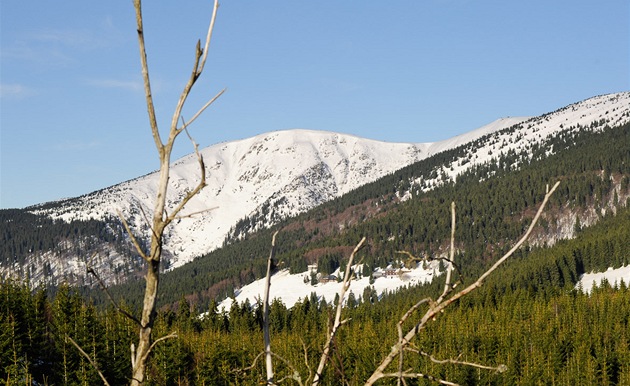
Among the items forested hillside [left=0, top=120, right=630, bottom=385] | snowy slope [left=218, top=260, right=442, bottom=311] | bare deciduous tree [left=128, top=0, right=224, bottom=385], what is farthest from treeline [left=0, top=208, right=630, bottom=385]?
snowy slope [left=218, top=260, right=442, bottom=311]

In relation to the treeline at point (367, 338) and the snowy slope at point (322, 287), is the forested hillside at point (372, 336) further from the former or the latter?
the snowy slope at point (322, 287)

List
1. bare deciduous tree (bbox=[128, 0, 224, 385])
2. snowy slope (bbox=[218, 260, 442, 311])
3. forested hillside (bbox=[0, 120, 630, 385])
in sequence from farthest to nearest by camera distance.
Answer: snowy slope (bbox=[218, 260, 442, 311]) → forested hillside (bbox=[0, 120, 630, 385]) → bare deciduous tree (bbox=[128, 0, 224, 385])

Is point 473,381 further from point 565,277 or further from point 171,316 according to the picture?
point 565,277

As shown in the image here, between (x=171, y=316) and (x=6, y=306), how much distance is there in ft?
189

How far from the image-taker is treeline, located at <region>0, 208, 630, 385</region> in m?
47.5

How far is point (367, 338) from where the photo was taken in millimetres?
76125

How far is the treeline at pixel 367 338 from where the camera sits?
156 feet

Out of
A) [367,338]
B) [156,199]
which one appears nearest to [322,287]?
[367,338]

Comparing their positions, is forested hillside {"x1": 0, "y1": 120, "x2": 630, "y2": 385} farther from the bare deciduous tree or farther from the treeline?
the bare deciduous tree

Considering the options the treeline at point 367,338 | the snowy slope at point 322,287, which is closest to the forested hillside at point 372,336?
the treeline at point 367,338

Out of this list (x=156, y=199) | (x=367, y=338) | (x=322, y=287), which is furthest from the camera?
(x=322, y=287)

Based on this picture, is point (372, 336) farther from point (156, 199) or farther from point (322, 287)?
point (322, 287)

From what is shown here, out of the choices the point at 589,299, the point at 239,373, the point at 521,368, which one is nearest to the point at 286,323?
the point at 521,368

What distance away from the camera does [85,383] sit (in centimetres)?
4038
